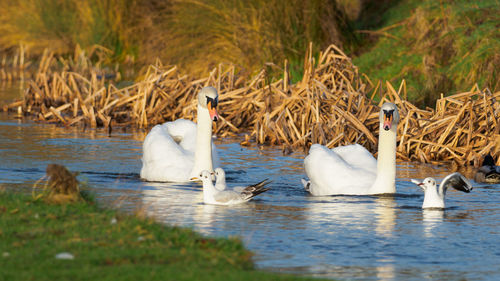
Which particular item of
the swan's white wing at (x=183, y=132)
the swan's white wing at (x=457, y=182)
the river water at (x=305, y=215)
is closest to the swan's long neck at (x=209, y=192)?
the river water at (x=305, y=215)

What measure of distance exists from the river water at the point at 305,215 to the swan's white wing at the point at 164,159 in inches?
8.7

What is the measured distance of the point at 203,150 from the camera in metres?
12.2

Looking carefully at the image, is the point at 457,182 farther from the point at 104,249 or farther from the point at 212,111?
the point at 104,249

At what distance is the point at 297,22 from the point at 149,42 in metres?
4.77

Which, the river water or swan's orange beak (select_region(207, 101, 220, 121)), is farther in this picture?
swan's orange beak (select_region(207, 101, 220, 121))

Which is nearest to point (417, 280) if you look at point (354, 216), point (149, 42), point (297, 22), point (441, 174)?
point (354, 216)

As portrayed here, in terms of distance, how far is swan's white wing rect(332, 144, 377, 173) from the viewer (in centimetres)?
1216

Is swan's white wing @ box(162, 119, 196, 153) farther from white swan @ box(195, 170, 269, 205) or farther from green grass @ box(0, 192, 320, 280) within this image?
green grass @ box(0, 192, 320, 280)

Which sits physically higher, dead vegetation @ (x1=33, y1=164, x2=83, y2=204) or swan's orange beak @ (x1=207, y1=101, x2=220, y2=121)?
swan's orange beak @ (x1=207, y1=101, x2=220, y2=121)

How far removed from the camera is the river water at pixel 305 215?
8.00 m

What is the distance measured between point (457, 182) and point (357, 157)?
1.72m

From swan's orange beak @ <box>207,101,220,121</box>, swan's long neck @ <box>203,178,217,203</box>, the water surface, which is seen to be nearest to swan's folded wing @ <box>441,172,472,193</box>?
the water surface

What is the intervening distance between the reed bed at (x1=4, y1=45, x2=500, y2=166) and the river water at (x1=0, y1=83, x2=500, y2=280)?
0.65 metres

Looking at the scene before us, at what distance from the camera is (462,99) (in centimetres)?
1611
